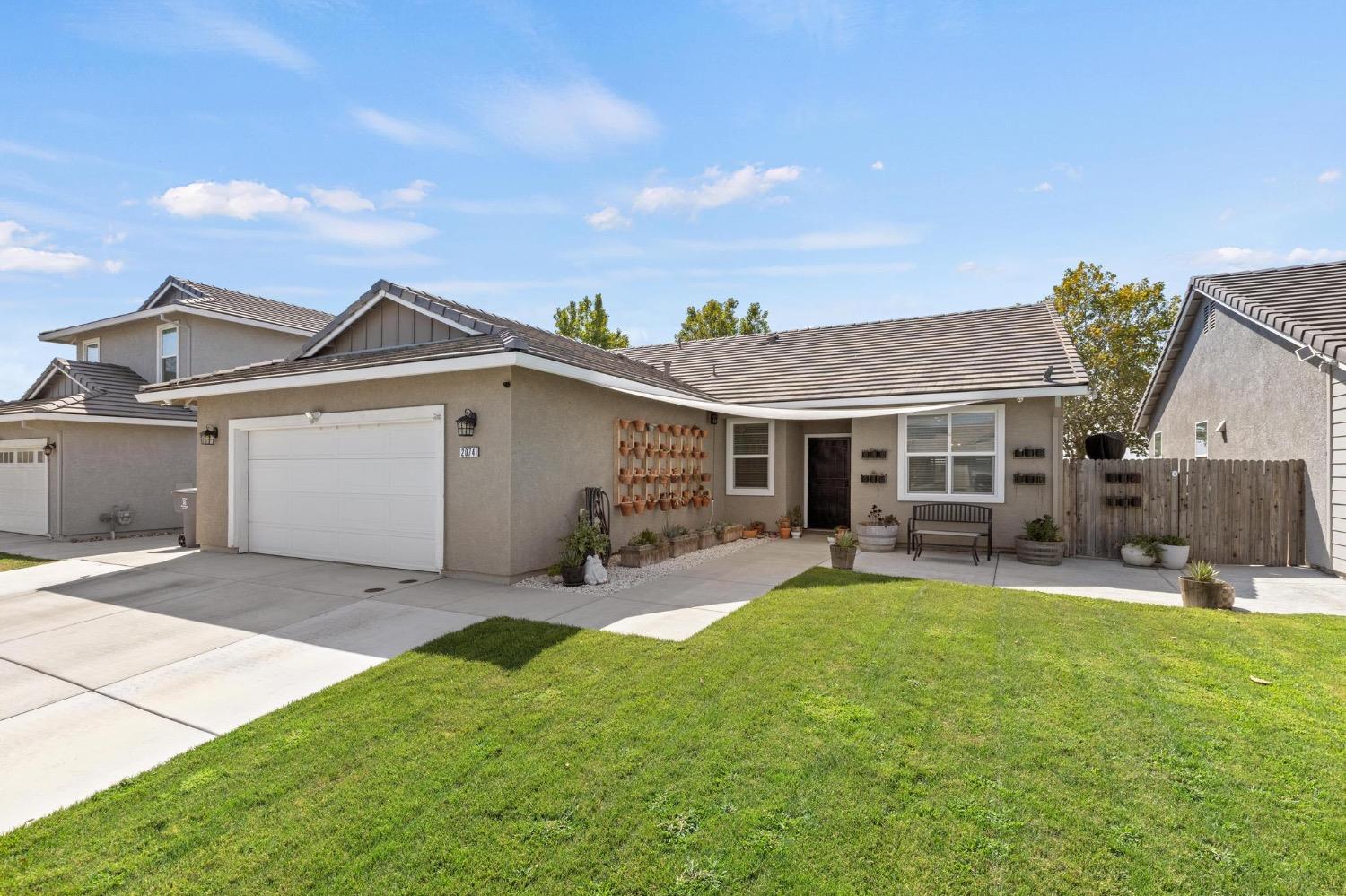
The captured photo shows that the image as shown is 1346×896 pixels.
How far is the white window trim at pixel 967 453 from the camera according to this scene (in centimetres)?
1108

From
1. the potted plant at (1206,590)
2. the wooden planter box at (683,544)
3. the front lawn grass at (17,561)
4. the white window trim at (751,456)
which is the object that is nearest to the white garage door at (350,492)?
the front lawn grass at (17,561)

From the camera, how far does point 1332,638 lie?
5.93 metres

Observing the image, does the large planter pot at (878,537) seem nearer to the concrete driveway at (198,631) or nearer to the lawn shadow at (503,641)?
the concrete driveway at (198,631)

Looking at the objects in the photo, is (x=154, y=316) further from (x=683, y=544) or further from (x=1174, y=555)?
(x=1174, y=555)

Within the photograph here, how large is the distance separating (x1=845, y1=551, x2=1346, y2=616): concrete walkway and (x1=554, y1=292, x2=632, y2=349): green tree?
82.5 feet

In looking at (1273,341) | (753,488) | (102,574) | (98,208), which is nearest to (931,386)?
(753,488)

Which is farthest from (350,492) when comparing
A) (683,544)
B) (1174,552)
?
(1174,552)

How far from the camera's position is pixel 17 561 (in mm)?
10727

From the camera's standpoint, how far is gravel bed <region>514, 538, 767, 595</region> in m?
8.30

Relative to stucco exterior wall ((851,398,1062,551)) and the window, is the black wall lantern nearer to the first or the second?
stucco exterior wall ((851,398,1062,551))

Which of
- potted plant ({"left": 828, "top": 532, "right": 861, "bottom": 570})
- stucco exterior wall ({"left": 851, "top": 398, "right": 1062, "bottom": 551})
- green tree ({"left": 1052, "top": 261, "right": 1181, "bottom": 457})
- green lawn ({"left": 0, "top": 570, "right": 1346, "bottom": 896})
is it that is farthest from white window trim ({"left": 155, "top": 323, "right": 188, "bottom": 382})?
green tree ({"left": 1052, "top": 261, "right": 1181, "bottom": 457})

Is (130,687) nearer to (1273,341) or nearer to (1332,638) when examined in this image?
→ (1332,638)

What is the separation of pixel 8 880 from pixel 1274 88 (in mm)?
15752

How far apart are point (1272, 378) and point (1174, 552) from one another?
4.50 metres
